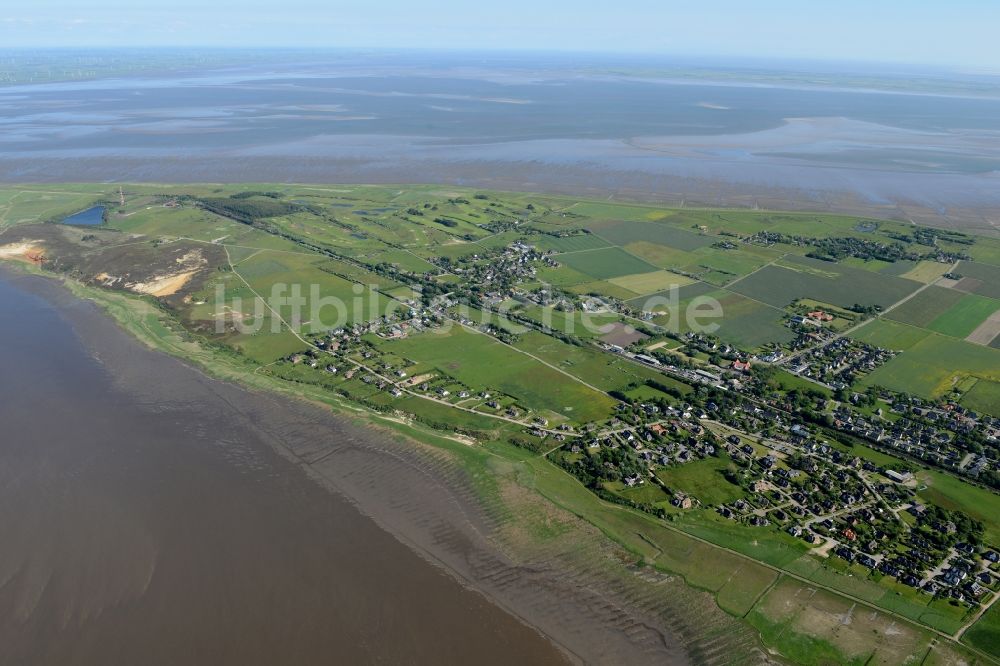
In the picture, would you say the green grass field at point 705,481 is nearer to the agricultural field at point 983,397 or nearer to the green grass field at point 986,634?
the green grass field at point 986,634

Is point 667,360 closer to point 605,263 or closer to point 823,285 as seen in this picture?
point 605,263

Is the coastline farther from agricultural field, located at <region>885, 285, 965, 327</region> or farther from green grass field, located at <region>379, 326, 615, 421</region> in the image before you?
agricultural field, located at <region>885, 285, 965, 327</region>

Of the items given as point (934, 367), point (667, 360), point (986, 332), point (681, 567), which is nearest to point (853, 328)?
point (934, 367)

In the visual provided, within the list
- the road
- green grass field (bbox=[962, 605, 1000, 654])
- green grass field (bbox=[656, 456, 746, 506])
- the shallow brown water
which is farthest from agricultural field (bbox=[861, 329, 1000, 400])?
the shallow brown water

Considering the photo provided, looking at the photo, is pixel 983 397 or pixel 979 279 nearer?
pixel 983 397

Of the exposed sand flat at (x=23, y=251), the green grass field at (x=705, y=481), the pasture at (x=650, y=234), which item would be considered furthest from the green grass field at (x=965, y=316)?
the exposed sand flat at (x=23, y=251)

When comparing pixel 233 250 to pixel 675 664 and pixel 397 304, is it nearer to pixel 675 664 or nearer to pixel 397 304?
pixel 397 304

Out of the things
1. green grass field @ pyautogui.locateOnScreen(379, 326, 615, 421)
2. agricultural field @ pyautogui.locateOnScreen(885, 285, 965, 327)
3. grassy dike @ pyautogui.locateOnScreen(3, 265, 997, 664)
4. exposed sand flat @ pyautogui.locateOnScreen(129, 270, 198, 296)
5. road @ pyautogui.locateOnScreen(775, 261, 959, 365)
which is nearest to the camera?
grassy dike @ pyautogui.locateOnScreen(3, 265, 997, 664)

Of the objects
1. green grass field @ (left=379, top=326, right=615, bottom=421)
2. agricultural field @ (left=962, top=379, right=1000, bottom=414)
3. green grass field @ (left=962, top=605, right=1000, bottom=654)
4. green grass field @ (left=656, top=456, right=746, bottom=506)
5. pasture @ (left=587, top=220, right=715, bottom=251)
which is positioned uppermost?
pasture @ (left=587, top=220, right=715, bottom=251)
